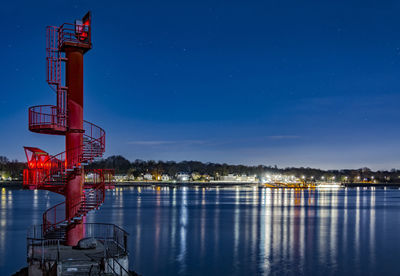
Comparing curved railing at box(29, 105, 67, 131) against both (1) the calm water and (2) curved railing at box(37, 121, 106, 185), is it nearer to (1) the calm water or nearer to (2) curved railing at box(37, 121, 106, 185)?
(2) curved railing at box(37, 121, 106, 185)

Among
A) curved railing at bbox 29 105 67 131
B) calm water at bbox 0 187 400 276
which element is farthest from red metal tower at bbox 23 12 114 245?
calm water at bbox 0 187 400 276

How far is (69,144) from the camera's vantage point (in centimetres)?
1889

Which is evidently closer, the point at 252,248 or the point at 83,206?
the point at 83,206

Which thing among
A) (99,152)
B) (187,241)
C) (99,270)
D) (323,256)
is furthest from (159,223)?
(99,270)

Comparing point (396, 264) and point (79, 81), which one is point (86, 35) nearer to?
point (79, 81)

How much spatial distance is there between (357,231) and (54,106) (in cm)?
4060

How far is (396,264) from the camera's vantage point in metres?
29.7

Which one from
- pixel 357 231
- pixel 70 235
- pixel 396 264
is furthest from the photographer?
pixel 357 231

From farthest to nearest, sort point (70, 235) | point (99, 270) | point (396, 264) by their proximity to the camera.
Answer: point (396, 264), point (70, 235), point (99, 270)

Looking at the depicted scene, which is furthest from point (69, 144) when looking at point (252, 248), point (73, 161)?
point (252, 248)

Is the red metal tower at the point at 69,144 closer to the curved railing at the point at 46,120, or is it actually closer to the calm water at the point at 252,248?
the curved railing at the point at 46,120

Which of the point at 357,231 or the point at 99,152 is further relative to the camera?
the point at 357,231

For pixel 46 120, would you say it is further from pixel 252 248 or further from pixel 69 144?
pixel 252 248

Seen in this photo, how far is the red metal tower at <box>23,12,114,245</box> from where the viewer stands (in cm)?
1870
